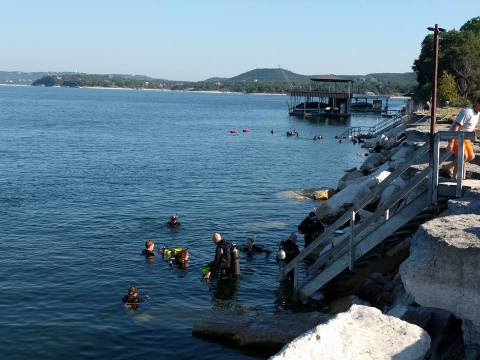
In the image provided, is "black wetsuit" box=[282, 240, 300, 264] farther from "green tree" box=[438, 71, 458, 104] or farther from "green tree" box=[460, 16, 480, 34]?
"green tree" box=[460, 16, 480, 34]

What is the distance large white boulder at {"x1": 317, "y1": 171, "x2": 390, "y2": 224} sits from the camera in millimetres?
27109

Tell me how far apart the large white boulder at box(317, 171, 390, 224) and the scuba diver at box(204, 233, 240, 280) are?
303 inches

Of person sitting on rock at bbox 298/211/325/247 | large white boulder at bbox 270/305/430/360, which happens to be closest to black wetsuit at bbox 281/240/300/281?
person sitting on rock at bbox 298/211/325/247

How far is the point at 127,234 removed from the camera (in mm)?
27500

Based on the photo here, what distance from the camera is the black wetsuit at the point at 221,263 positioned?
20422mm

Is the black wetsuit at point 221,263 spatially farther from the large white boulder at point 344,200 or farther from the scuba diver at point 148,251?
the large white boulder at point 344,200

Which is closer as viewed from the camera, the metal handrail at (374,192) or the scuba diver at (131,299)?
the metal handrail at (374,192)

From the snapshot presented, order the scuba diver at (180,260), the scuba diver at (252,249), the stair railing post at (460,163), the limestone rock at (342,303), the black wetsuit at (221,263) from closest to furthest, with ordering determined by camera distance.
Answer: the stair railing post at (460,163), the limestone rock at (342,303), the black wetsuit at (221,263), the scuba diver at (180,260), the scuba diver at (252,249)

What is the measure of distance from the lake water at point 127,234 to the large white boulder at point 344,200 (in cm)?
198

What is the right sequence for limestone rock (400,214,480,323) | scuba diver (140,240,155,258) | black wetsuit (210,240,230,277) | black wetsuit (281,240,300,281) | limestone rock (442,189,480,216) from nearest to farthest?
limestone rock (400,214,480,323), limestone rock (442,189,480,216), black wetsuit (210,240,230,277), black wetsuit (281,240,300,281), scuba diver (140,240,155,258)

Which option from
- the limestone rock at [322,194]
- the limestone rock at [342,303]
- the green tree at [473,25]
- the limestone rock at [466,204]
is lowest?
the limestone rock at [322,194]

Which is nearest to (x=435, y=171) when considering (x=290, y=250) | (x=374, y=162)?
(x=290, y=250)

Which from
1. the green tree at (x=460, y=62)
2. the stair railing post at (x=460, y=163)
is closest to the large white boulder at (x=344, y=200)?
the stair railing post at (x=460, y=163)

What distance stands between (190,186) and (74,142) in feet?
116
